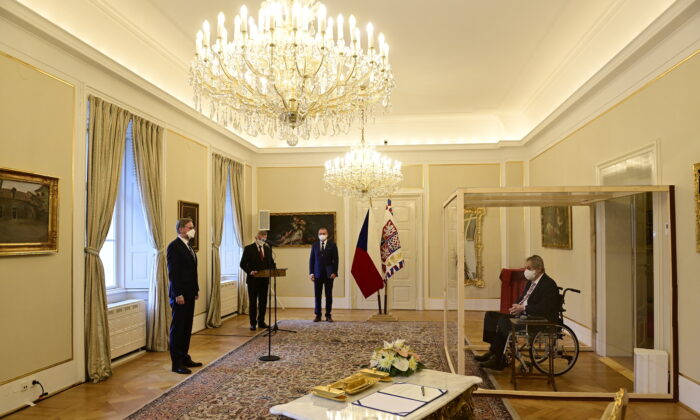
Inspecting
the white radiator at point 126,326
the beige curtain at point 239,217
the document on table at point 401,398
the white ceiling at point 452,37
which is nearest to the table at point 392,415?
the document on table at point 401,398

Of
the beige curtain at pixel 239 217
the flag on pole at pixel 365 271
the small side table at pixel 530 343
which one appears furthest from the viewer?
the beige curtain at pixel 239 217

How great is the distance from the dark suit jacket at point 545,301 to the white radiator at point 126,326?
4.84 metres

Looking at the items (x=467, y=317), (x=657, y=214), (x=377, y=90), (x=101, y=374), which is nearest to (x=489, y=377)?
(x=467, y=317)

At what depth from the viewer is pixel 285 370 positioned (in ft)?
18.7

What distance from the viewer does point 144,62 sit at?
6441mm

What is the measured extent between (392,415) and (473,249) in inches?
122

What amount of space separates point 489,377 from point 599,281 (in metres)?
1.82

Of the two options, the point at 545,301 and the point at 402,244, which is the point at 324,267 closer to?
the point at 402,244

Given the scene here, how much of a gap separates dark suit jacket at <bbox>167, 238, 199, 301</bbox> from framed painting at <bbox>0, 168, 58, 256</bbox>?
45.9 inches

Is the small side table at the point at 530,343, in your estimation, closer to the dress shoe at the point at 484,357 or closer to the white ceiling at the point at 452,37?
the dress shoe at the point at 484,357

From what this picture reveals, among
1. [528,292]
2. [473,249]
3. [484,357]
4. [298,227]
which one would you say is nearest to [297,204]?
[298,227]

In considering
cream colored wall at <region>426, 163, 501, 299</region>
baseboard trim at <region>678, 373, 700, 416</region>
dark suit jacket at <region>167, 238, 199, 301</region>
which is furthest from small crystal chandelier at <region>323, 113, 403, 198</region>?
baseboard trim at <region>678, 373, 700, 416</region>

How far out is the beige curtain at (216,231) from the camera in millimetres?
8391

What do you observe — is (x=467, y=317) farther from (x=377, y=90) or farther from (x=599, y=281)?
(x=377, y=90)
